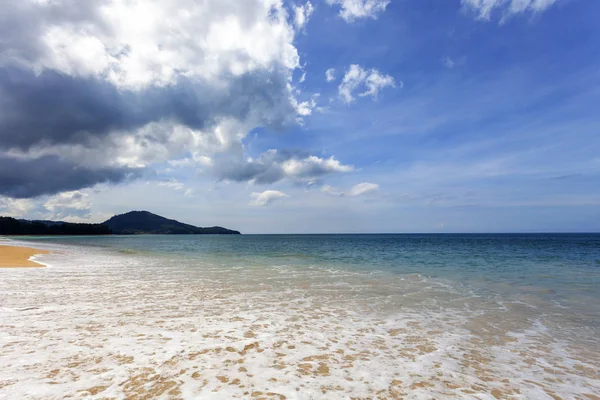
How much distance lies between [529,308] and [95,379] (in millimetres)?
15311

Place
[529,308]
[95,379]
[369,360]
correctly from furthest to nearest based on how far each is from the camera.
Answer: [529,308], [369,360], [95,379]

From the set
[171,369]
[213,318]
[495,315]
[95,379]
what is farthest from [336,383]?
[495,315]

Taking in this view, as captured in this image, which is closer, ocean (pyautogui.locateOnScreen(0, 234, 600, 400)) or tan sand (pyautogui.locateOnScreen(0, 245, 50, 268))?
ocean (pyautogui.locateOnScreen(0, 234, 600, 400))

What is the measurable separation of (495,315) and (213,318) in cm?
1037

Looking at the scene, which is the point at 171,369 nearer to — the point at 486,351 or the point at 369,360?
the point at 369,360

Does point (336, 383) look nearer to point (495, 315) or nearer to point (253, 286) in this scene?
point (495, 315)

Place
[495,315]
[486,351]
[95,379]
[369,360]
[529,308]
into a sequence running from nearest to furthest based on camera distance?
[95,379] < [369,360] < [486,351] < [495,315] < [529,308]

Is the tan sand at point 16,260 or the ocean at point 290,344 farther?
the tan sand at point 16,260

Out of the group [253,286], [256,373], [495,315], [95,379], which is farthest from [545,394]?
[253,286]

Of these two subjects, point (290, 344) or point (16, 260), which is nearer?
point (290, 344)

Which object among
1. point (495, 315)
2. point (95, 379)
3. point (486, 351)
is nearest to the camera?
point (95, 379)

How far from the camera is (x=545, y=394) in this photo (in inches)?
225

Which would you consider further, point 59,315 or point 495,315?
point 495,315

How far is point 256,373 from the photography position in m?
6.07
